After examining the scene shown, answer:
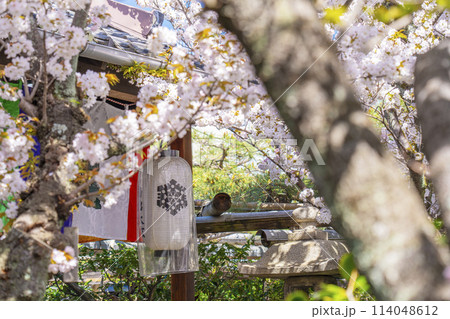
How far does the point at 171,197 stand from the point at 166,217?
0.18 meters

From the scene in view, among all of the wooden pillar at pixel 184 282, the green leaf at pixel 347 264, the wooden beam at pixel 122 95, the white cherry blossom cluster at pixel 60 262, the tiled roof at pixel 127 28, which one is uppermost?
the tiled roof at pixel 127 28

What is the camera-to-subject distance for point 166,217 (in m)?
3.88

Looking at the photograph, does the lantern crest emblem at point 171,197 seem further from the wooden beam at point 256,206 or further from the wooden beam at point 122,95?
the wooden beam at point 256,206

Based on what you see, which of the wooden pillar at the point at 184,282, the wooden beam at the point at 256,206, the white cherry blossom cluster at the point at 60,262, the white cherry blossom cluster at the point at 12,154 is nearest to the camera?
the white cherry blossom cluster at the point at 60,262

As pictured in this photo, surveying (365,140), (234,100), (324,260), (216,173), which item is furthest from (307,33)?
(216,173)

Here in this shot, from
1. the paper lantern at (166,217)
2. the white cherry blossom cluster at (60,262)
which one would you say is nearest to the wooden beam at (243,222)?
the paper lantern at (166,217)

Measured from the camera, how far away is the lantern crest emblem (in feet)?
12.8

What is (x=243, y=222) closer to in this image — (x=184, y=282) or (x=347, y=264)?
(x=184, y=282)

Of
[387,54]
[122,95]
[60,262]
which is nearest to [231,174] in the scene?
[122,95]

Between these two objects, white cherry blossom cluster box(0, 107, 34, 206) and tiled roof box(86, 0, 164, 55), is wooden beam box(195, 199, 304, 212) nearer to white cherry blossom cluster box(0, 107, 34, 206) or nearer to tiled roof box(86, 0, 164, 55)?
tiled roof box(86, 0, 164, 55)

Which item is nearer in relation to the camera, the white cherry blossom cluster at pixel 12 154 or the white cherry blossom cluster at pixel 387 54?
the white cherry blossom cluster at pixel 12 154

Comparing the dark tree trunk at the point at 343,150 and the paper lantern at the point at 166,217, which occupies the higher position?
the paper lantern at the point at 166,217

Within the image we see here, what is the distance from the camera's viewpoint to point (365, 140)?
1.06 meters

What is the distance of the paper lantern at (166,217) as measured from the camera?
12.7 ft
